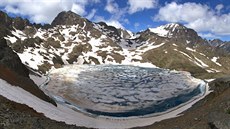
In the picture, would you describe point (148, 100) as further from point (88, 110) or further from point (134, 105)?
point (88, 110)

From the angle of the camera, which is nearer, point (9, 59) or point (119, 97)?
point (9, 59)

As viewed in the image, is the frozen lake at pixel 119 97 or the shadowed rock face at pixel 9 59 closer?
the frozen lake at pixel 119 97

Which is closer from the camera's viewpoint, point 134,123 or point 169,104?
point 134,123

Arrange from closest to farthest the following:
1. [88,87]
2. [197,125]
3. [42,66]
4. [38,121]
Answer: [197,125]
[38,121]
[88,87]
[42,66]

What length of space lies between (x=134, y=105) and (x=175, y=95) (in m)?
22.2

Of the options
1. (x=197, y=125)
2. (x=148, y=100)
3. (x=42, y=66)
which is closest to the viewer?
(x=197, y=125)

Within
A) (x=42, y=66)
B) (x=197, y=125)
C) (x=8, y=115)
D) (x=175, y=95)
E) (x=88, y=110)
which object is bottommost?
(x=197, y=125)

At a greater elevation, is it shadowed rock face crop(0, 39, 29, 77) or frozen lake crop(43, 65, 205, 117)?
shadowed rock face crop(0, 39, 29, 77)

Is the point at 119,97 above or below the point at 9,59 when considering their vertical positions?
below

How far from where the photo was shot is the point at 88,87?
10788cm

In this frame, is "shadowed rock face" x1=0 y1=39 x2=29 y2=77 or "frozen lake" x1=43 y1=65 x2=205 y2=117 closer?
"frozen lake" x1=43 y1=65 x2=205 y2=117

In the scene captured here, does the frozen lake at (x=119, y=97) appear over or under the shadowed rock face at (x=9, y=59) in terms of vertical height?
under

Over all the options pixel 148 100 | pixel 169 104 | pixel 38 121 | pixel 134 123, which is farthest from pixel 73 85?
pixel 38 121

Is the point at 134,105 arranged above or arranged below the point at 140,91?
below
